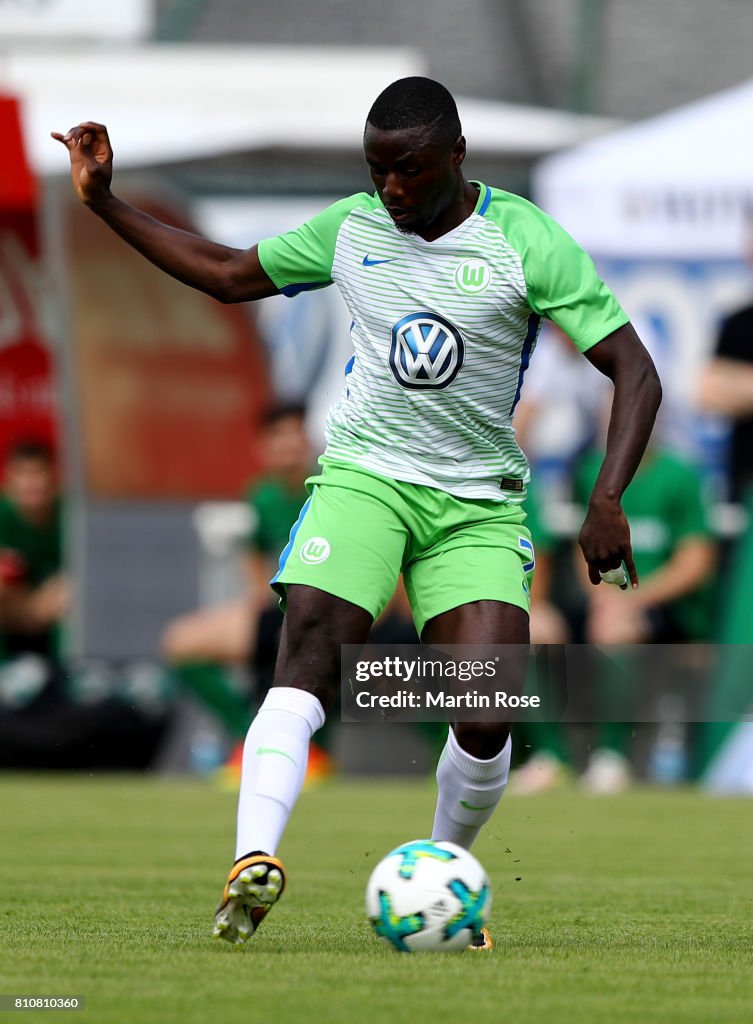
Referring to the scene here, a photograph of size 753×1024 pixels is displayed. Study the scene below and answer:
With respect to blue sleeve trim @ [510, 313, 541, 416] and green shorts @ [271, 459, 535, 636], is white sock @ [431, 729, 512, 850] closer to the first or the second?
green shorts @ [271, 459, 535, 636]

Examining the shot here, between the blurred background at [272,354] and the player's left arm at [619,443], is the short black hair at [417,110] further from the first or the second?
the blurred background at [272,354]

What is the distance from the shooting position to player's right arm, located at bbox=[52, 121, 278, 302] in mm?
5883

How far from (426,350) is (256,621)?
305 inches

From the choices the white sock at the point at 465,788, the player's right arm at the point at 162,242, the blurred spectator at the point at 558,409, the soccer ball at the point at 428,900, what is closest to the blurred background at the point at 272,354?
the blurred spectator at the point at 558,409

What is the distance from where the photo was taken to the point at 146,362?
16891 mm

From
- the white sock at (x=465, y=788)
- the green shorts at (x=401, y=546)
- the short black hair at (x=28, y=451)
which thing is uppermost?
the green shorts at (x=401, y=546)

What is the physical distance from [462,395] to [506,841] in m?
4.10

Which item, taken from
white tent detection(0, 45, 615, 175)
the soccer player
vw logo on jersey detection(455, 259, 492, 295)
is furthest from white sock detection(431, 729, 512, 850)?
white tent detection(0, 45, 615, 175)

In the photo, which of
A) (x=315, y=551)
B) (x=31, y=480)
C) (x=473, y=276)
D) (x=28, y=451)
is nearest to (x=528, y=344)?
(x=473, y=276)

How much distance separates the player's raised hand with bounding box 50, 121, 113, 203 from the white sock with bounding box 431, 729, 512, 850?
1794mm

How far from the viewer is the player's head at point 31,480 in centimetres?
1401

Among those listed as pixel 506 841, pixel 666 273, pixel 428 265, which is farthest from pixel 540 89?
pixel 428 265

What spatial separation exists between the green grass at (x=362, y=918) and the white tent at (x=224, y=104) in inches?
257

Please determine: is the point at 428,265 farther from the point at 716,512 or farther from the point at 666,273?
the point at 666,273
